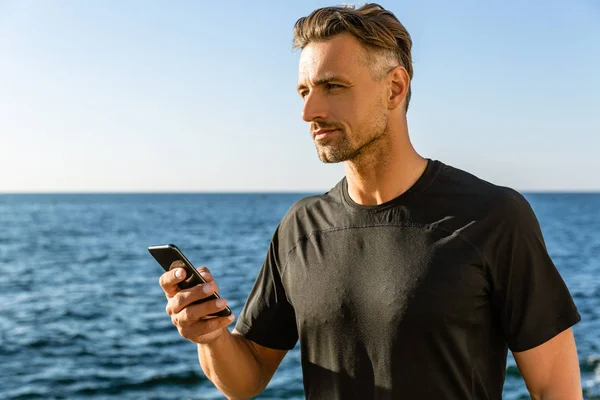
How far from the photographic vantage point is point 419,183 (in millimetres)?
2783

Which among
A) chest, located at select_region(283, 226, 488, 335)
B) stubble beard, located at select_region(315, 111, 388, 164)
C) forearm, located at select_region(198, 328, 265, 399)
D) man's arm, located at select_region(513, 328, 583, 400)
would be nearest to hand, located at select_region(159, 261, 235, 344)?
forearm, located at select_region(198, 328, 265, 399)

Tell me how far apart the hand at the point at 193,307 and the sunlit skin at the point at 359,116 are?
26.0 inches

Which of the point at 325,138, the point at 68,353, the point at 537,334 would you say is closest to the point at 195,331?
the point at 325,138

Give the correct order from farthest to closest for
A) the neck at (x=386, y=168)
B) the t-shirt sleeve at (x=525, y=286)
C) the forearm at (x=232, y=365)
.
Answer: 1. the forearm at (x=232, y=365)
2. the neck at (x=386, y=168)
3. the t-shirt sleeve at (x=525, y=286)

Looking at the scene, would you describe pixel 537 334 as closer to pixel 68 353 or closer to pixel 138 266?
pixel 68 353

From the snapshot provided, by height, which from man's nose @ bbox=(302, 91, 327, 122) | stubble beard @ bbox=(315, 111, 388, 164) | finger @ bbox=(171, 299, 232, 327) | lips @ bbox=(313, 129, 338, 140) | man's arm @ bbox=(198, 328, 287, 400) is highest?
man's nose @ bbox=(302, 91, 327, 122)

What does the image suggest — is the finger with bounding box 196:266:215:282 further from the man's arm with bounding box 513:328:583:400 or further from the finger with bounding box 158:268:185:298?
the man's arm with bounding box 513:328:583:400

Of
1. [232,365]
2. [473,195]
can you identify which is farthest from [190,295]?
[473,195]

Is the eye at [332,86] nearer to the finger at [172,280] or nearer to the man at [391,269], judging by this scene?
the man at [391,269]

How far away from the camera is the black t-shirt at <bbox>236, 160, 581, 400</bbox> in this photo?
254cm

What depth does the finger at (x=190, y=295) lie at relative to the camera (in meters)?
2.58

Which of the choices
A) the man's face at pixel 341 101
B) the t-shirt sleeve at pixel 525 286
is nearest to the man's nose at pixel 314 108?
the man's face at pixel 341 101

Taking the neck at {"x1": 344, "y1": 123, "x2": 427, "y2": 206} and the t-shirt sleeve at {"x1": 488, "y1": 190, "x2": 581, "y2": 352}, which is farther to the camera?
the neck at {"x1": 344, "y1": 123, "x2": 427, "y2": 206}

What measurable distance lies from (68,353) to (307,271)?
1415 cm
